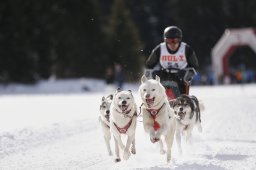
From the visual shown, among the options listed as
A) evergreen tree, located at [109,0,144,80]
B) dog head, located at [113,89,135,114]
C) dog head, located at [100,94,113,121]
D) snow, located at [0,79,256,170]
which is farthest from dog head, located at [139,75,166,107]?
evergreen tree, located at [109,0,144,80]

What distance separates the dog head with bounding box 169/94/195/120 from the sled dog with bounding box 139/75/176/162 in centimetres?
129

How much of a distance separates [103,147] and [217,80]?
1339 inches

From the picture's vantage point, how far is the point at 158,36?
60094 millimetres

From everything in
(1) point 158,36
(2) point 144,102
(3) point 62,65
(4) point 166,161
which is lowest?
(4) point 166,161

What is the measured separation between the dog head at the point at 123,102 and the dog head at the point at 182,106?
4.75 feet

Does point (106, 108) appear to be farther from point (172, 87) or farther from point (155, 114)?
point (155, 114)

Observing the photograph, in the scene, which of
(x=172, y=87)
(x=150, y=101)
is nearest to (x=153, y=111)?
(x=150, y=101)

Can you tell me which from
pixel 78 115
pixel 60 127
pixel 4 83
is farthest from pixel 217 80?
pixel 60 127

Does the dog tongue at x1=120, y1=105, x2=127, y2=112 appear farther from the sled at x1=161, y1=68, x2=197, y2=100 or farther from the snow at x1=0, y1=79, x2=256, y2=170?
the sled at x1=161, y1=68, x2=197, y2=100

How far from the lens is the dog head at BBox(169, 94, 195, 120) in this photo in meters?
8.65

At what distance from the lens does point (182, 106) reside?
8.64 meters

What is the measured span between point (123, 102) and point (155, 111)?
45 centimetres

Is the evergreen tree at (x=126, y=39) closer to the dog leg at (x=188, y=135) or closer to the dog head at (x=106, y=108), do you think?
the dog leg at (x=188, y=135)

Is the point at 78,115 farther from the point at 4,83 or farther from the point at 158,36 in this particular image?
the point at 158,36
